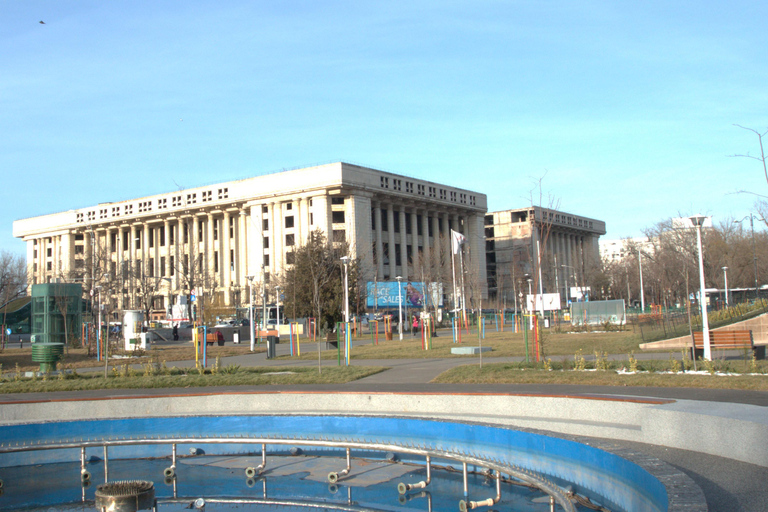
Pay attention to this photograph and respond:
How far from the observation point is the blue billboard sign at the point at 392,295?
216ft

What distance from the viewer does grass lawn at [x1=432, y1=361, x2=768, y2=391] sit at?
1325 centimetres

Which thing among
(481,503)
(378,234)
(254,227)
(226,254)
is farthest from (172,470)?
(226,254)

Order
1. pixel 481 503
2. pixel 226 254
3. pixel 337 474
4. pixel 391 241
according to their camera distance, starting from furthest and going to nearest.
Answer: pixel 226 254 < pixel 391 241 < pixel 337 474 < pixel 481 503

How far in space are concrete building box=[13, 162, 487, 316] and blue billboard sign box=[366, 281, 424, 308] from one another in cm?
1255

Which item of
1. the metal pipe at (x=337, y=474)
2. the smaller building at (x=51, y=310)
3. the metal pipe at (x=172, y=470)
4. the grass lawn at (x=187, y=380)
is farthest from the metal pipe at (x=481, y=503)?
the smaller building at (x=51, y=310)

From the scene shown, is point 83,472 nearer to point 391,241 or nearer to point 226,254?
point 391,241

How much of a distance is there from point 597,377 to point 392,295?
2044 inches

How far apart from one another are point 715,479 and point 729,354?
1456 centimetres

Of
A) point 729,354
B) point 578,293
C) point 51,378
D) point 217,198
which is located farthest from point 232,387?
point 217,198

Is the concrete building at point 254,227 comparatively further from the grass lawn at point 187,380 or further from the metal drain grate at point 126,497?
the metal drain grate at point 126,497

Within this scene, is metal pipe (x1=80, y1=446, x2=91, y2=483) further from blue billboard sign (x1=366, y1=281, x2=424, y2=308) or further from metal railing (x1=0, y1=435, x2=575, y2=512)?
blue billboard sign (x1=366, y1=281, x2=424, y2=308)

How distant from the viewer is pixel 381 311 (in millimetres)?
79250

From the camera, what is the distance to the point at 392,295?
219ft

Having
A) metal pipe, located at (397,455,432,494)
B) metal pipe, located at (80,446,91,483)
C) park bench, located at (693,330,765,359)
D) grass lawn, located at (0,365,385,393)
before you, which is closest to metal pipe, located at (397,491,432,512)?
metal pipe, located at (397,455,432,494)
